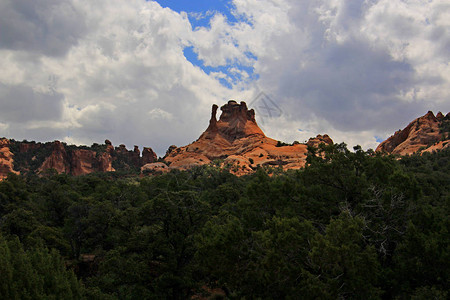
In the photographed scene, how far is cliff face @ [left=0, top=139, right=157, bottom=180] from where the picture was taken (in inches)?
5290

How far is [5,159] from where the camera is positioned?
129625 mm

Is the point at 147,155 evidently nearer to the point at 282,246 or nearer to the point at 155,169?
the point at 155,169

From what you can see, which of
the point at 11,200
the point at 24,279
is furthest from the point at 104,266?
the point at 11,200

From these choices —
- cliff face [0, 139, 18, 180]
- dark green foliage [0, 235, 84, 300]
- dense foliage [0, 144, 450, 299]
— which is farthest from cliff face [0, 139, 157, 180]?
dark green foliage [0, 235, 84, 300]

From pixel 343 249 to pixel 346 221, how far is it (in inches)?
59.3

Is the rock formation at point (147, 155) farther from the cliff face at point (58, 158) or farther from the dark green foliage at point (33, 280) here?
the dark green foliage at point (33, 280)

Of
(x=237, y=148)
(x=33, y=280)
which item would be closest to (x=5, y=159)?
(x=237, y=148)

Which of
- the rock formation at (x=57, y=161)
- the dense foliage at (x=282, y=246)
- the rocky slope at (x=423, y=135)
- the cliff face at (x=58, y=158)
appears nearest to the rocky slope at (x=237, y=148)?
the rocky slope at (x=423, y=135)

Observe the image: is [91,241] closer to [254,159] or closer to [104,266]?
[104,266]

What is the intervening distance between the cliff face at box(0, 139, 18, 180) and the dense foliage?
385ft

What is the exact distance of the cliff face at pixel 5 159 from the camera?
406 ft

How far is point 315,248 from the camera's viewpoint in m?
12.0

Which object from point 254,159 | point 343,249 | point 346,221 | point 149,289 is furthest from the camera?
point 254,159

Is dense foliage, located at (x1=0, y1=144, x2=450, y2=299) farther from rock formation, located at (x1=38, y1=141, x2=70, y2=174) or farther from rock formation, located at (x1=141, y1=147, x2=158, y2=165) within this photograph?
rock formation, located at (x1=141, y1=147, x2=158, y2=165)
